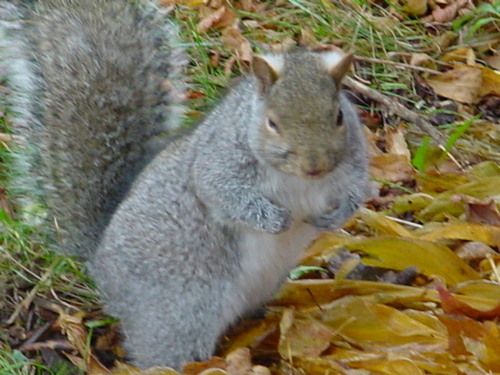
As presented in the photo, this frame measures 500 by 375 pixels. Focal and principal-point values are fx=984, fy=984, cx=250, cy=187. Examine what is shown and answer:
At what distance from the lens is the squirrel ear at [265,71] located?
233 cm

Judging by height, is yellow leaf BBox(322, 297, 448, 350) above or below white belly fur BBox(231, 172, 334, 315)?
below

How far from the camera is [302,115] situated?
7.39 feet

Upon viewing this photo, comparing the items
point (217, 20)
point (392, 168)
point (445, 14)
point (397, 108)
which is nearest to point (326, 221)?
point (392, 168)

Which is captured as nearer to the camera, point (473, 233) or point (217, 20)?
point (473, 233)

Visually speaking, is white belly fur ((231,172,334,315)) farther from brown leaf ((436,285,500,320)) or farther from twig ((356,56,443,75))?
twig ((356,56,443,75))

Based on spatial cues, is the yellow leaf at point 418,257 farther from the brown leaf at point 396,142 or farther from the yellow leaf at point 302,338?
the brown leaf at point 396,142

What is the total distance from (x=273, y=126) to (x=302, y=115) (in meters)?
0.09

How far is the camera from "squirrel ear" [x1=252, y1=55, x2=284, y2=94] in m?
2.33


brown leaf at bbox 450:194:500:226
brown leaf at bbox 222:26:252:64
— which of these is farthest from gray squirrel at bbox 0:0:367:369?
brown leaf at bbox 222:26:252:64

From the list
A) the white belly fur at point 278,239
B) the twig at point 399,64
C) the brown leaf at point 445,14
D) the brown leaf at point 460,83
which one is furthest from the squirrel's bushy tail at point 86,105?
the brown leaf at point 445,14

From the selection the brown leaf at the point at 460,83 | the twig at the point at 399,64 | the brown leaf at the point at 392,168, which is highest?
the twig at the point at 399,64

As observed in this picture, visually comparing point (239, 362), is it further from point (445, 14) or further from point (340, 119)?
point (445, 14)

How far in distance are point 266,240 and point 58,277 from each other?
773mm

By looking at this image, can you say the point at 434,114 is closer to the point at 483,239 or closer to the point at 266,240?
the point at 483,239
